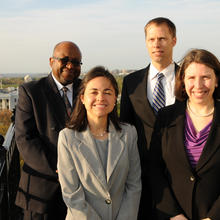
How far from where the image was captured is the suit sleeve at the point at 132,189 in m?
3.31

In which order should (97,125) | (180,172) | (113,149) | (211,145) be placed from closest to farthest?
(211,145) → (180,172) → (113,149) → (97,125)

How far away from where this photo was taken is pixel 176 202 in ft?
10.8

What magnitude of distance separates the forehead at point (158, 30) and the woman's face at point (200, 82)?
48.4 inches

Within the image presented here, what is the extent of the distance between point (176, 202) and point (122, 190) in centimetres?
56

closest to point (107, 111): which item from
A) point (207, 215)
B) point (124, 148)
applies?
point (124, 148)

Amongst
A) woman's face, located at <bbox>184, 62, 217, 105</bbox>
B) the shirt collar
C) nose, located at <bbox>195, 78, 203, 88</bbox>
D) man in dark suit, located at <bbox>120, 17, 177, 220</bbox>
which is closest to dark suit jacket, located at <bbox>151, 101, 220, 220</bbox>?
woman's face, located at <bbox>184, 62, 217, 105</bbox>

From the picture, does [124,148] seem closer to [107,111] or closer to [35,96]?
[107,111]

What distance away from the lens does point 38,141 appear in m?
3.90

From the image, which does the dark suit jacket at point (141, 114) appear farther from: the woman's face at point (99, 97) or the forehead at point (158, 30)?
the woman's face at point (99, 97)

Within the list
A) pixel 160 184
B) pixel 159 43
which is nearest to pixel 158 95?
pixel 159 43

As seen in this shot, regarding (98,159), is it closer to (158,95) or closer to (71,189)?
(71,189)

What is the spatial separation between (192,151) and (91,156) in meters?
1.00

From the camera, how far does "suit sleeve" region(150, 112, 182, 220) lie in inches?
129

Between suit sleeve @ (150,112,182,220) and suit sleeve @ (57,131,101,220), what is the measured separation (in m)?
0.66
